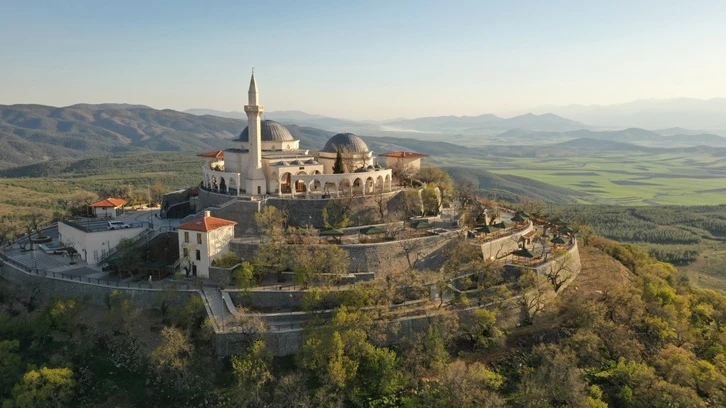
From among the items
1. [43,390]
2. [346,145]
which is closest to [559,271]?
Answer: [346,145]

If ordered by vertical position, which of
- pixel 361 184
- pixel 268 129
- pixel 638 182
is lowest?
pixel 638 182

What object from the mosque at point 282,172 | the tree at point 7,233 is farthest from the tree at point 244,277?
the tree at point 7,233

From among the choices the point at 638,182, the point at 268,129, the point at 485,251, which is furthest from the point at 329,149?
the point at 638,182

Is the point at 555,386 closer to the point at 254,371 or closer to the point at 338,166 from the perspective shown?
the point at 254,371

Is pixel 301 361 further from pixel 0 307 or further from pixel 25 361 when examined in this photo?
pixel 0 307

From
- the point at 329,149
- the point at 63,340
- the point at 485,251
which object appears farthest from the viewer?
the point at 329,149

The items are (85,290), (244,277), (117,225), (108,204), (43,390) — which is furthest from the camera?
(108,204)

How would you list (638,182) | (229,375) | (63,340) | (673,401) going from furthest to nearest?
(638,182) → (63,340) → (229,375) → (673,401)

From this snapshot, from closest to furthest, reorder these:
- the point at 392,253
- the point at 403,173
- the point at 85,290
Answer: the point at 85,290, the point at 392,253, the point at 403,173
